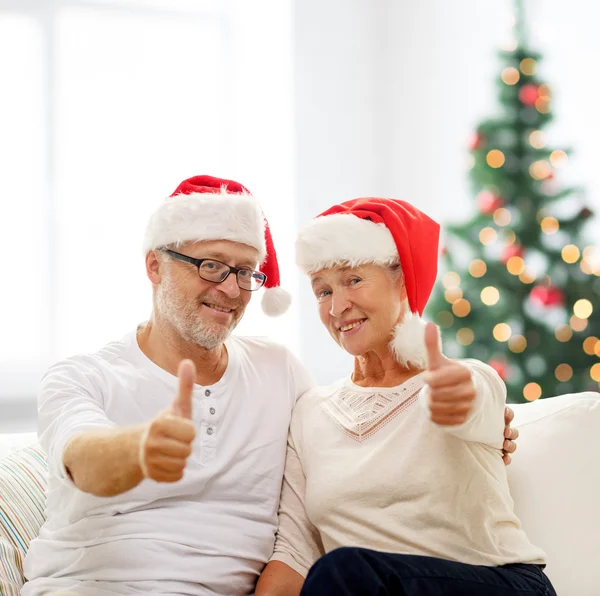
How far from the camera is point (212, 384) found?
6.58ft

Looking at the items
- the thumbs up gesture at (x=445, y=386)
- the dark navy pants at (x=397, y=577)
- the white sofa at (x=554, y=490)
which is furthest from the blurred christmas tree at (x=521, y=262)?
the thumbs up gesture at (x=445, y=386)

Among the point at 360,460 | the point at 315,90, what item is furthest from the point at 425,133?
the point at 360,460

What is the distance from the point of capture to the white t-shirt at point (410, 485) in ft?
5.52

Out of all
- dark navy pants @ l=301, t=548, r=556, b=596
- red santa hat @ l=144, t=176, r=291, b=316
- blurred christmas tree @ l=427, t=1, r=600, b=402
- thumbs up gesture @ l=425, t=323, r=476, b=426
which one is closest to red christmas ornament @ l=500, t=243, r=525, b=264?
blurred christmas tree @ l=427, t=1, r=600, b=402

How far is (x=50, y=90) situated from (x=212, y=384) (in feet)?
9.46

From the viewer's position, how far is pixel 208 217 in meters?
2.00

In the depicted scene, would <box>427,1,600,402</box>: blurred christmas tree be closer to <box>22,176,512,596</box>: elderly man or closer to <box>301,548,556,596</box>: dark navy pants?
<box>22,176,512,596</box>: elderly man

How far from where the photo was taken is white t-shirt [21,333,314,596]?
67.8 inches

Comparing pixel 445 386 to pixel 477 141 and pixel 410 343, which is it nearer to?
pixel 410 343

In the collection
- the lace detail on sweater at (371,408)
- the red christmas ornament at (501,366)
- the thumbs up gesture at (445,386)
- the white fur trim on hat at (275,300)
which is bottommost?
the red christmas ornament at (501,366)

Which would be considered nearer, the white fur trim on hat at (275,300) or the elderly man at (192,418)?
the elderly man at (192,418)

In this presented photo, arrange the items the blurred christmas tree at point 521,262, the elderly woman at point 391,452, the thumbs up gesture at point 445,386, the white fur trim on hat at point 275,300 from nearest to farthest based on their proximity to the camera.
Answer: the thumbs up gesture at point 445,386, the elderly woman at point 391,452, the white fur trim on hat at point 275,300, the blurred christmas tree at point 521,262

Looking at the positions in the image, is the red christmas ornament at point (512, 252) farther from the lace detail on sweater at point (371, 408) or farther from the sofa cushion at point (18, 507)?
the sofa cushion at point (18, 507)

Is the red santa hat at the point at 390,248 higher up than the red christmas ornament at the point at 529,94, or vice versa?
the red christmas ornament at the point at 529,94
